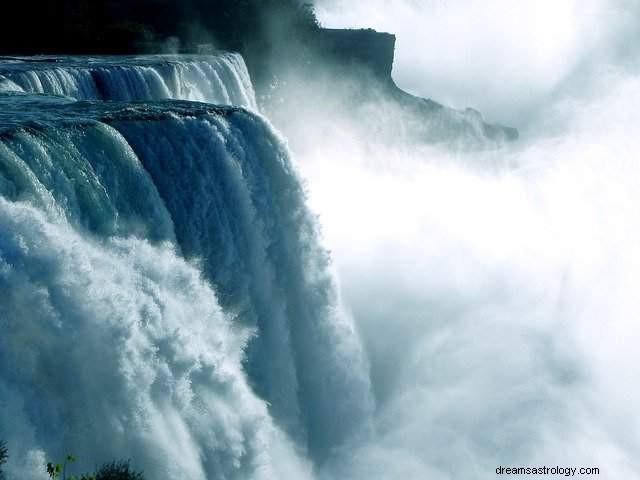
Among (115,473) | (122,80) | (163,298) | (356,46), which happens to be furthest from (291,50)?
(115,473)

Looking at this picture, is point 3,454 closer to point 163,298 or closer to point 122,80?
point 163,298

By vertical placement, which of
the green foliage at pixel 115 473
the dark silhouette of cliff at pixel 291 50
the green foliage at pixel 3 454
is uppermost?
the dark silhouette of cliff at pixel 291 50

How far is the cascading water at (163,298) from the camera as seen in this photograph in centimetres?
605

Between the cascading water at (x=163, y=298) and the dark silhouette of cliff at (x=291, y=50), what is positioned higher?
the dark silhouette of cliff at (x=291, y=50)

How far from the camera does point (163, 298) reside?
740 cm

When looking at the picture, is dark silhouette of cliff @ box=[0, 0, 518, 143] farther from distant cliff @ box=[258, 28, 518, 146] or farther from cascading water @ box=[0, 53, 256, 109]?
cascading water @ box=[0, 53, 256, 109]

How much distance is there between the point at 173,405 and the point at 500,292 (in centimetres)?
1117

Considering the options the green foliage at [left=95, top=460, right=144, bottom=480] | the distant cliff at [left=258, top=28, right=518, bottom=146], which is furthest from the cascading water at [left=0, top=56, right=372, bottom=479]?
the distant cliff at [left=258, top=28, right=518, bottom=146]

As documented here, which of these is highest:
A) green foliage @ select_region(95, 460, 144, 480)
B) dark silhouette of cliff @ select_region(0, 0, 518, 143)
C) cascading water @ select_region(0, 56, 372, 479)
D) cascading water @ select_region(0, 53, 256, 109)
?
dark silhouette of cliff @ select_region(0, 0, 518, 143)

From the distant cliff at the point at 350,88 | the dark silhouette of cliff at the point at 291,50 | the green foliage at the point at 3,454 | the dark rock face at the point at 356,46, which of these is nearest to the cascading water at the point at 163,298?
the green foliage at the point at 3,454

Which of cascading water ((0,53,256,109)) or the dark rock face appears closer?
cascading water ((0,53,256,109))

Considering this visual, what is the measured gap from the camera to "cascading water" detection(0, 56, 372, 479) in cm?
605

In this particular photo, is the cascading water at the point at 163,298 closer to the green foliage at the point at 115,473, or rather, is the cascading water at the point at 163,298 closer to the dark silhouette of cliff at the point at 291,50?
the green foliage at the point at 115,473

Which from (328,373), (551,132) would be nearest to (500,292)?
(328,373)
